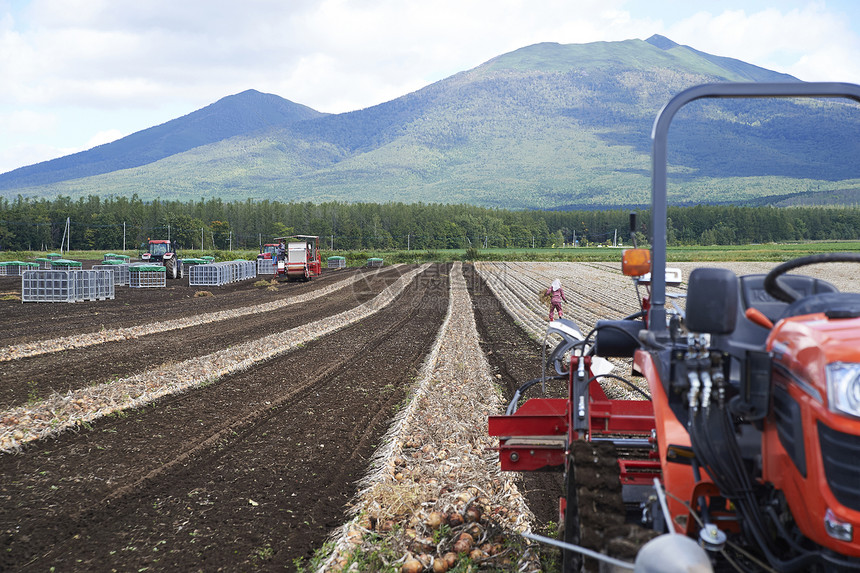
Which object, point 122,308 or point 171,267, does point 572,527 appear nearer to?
point 122,308

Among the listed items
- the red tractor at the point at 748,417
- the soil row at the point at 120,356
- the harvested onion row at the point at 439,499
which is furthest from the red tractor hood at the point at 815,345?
the soil row at the point at 120,356

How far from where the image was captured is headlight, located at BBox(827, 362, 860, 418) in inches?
87.0

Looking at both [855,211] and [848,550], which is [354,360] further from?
[848,550]

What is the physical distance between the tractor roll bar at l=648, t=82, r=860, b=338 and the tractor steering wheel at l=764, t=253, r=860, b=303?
0.54 meters

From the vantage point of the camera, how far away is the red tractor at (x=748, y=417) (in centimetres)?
228

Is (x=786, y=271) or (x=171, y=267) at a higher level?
(x=786, y=271)

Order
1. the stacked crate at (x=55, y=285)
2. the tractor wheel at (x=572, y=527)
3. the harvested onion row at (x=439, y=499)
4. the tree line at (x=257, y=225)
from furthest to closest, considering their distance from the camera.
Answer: the tree line at (x=257, y=225), the stacked crate at (x=55, y=285), the harvested onion row at (x=439, y=499), the tractor wheel at (x=572, y=527)

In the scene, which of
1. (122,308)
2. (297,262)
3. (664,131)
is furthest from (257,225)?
(664,131)

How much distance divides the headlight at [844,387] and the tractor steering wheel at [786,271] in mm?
781

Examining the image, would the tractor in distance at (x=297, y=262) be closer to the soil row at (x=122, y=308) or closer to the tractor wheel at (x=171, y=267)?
the soil row at (x=122, y=308)

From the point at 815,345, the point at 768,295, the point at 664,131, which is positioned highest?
the point at 664,131

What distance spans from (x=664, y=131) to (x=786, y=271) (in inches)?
38.8

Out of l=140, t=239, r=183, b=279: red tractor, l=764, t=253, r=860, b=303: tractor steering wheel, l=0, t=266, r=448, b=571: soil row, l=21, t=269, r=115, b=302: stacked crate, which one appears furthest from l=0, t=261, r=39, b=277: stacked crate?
l=764, t=253, r=860, b=303: tractor steering wheel

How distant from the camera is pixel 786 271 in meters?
3.07
